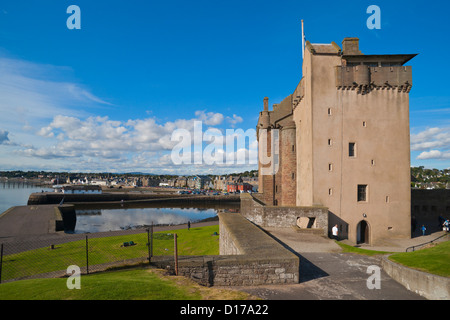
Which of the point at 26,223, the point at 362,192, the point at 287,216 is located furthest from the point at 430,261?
the point at 26,223

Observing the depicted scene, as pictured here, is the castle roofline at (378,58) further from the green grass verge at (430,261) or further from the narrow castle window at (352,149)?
the green grass verge at (430,261)

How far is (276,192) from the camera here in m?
33.2

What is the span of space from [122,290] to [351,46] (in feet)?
86.8

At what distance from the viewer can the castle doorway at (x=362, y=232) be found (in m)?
22.6

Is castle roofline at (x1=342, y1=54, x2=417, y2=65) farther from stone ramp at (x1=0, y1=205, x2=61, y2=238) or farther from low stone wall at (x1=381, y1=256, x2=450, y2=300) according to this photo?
stone ramp at (x1=0, y1=205, x2=61, y2=238)

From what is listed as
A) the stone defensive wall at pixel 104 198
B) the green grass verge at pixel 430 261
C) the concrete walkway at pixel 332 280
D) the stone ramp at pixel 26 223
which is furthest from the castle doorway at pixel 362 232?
the stone defensive wall at pixel 104 198

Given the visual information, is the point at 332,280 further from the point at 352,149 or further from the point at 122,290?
the point at 352,149

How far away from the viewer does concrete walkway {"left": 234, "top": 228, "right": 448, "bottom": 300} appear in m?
8.41

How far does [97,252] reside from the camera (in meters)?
23.6

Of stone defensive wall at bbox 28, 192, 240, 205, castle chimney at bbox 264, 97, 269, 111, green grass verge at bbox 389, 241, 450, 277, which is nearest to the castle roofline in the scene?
castle chimney at bbox 264, 97, 269, 111
